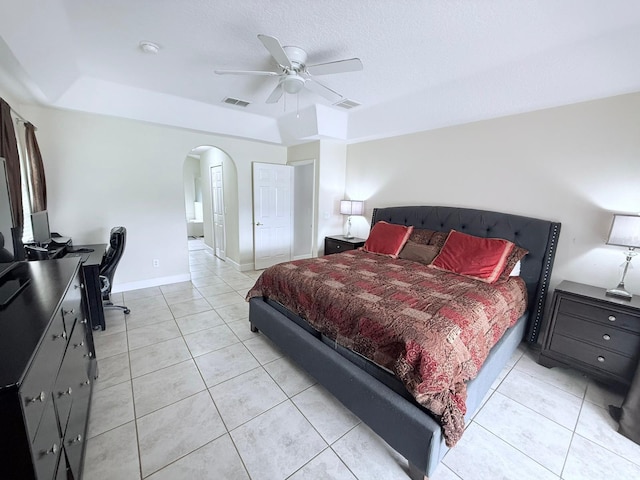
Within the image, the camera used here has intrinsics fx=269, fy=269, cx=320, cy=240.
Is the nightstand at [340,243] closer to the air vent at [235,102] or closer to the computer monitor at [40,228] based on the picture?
the air vent at [235,102]

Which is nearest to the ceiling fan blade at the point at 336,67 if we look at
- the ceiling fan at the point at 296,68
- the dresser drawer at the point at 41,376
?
the ceiling fan at the point at 296,68

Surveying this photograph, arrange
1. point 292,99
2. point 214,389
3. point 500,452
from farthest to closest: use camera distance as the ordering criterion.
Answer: point 292,99
point 214,389
point 500,452

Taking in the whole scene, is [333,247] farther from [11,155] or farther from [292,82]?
[11,155]

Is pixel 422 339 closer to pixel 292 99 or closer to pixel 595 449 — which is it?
pixel 595 449

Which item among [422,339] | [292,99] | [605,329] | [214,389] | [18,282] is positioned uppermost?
[292,99]

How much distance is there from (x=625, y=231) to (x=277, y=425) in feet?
9.53

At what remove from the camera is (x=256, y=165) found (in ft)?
15.4

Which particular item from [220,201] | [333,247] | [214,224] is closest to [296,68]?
[333,247]

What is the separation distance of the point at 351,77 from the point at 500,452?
10.7ft

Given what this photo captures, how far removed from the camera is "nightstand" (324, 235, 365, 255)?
4172mm

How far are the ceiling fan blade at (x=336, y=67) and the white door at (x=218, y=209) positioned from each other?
3.77 metres

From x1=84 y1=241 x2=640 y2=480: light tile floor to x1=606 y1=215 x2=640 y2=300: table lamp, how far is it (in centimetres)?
79

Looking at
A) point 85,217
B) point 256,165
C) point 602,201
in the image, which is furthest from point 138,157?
point 602,201

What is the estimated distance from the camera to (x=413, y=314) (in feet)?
5.75
